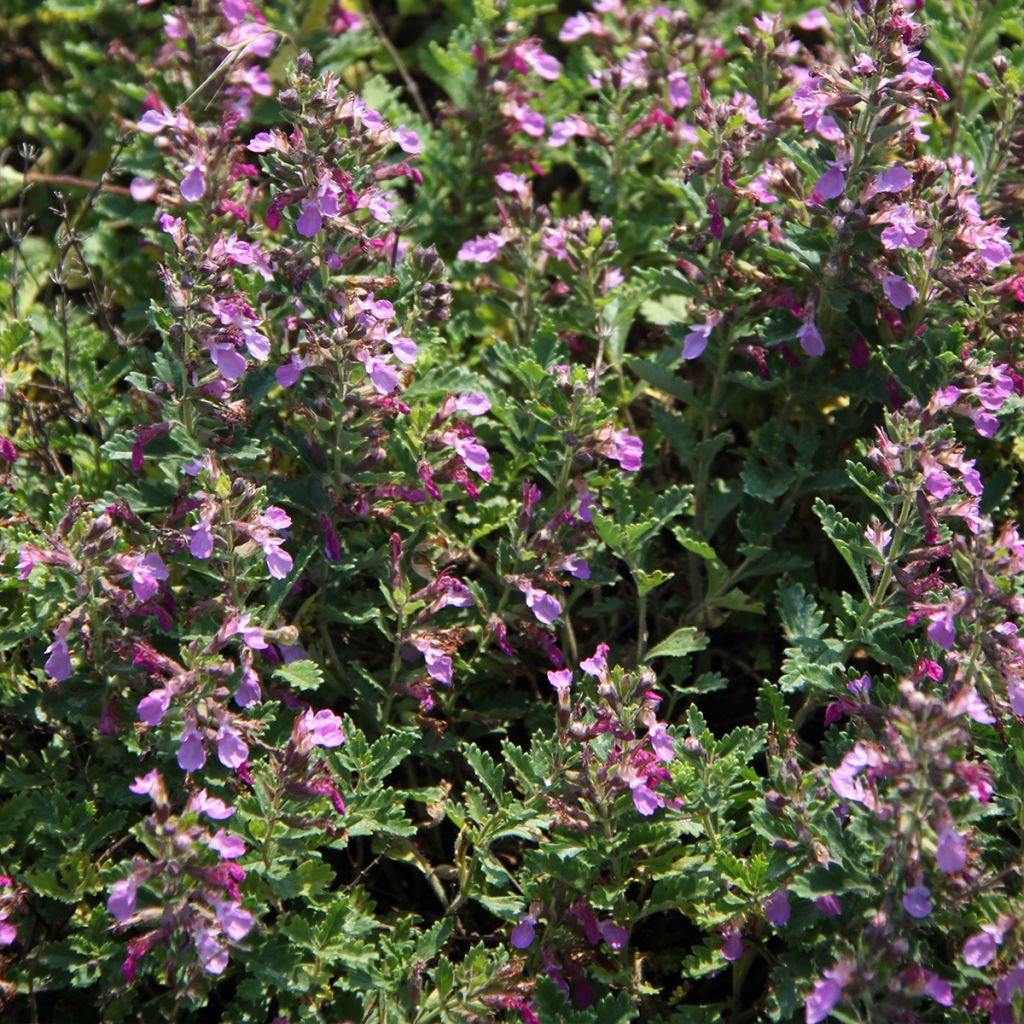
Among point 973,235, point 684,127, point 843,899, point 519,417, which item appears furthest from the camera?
point 684,127

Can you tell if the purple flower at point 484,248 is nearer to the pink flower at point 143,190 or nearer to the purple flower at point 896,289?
the pink flower at point 143,190

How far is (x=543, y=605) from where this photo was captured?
3.28 metres

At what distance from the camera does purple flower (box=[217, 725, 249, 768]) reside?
279 cm

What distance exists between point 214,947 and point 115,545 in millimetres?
977

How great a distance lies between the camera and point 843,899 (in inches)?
111

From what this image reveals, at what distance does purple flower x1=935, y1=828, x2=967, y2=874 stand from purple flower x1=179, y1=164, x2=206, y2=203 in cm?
239

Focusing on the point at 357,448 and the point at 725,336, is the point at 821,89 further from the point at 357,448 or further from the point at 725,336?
the point at 357,448

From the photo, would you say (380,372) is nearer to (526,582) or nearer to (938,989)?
(526,582)

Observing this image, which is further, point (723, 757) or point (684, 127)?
point (684, 127)

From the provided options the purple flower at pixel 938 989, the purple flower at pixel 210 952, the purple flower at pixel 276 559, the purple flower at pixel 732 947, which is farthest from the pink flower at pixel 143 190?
the purple flower at pixel 938 989

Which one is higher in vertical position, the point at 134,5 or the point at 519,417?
the point at 134,5

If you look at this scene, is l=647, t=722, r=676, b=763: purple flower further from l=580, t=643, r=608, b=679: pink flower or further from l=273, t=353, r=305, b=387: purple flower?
l=273, t=353, r=305, b=387: purple flower

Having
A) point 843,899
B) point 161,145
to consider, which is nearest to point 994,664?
point 843,899

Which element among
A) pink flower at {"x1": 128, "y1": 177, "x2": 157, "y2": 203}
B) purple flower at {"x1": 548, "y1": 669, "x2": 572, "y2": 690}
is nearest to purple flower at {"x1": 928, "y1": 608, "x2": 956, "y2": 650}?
purple flower at {"x1": 548, "y1": 669, "x2": 572, "y2": 690}
